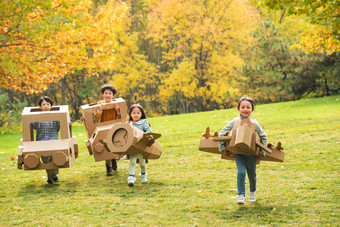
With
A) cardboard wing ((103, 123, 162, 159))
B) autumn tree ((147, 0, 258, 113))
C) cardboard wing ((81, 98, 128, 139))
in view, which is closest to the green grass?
cardboard wing ((103, 123, 162, 159))

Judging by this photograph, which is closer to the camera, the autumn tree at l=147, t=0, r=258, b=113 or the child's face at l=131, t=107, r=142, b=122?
the child's face at l=131, t=107, r=142, b=122

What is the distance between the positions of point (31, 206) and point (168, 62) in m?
31.2

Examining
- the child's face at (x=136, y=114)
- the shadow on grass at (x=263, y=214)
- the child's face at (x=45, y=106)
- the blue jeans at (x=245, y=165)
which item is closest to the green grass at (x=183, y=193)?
the shadow on grass at (x=263, y=214)

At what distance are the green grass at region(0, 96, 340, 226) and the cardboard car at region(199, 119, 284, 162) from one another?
638 mm

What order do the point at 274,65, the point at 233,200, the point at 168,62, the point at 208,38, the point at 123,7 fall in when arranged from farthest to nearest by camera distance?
the point at 168,62 → the point at 208,38 → the point at 274,65 → the point at 123,7 → the point at 233,200

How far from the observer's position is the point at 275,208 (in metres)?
5.57

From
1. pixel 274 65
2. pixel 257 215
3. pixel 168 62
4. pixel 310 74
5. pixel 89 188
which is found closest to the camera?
pixel 257 215

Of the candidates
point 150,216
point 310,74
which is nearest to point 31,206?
point 150,216

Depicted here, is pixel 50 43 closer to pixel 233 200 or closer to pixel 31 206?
pixel 31 206

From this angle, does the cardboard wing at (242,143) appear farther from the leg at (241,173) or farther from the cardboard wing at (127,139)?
the cardboard wing at (127,139)

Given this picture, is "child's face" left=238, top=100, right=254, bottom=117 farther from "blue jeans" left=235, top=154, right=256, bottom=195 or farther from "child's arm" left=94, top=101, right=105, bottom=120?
"child's arm" left=94, top=101, right=105, bottom=120

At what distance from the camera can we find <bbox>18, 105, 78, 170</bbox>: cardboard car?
7375 millimetres

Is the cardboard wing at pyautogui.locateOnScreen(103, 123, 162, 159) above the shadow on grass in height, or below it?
above

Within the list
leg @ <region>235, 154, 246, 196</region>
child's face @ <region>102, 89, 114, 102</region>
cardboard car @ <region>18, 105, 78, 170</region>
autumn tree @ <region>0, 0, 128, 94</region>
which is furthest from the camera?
autumn tree @ <region>0, 0, 128, 94</region>
